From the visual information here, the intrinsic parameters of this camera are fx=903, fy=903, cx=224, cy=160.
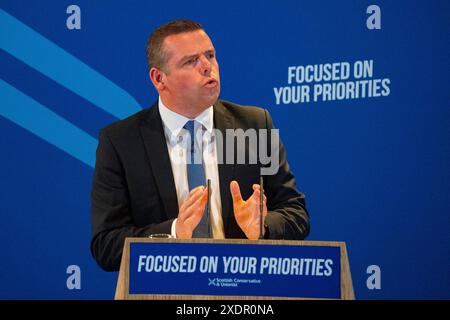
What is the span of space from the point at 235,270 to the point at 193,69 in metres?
1.14

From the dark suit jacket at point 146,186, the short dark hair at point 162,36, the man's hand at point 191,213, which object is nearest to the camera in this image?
the man's hand at point 191,213

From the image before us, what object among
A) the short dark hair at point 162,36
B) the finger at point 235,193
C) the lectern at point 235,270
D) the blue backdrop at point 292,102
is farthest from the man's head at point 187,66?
the lectern at point 235,270

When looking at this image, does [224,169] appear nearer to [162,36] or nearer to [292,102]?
[162,36]

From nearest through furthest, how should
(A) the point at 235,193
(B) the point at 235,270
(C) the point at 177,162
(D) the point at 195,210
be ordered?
(B) the point at 235,270, (D) the point at 195,210, (A) the point at 235,193, (C) the point at 177,162

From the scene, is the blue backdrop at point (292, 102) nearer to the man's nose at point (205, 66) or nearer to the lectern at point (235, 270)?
the man's nose at point (205, 66)

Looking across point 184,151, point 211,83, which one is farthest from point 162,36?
point 184,151

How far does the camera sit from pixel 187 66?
347 centimetres

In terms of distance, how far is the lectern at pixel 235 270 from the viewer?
2.54 m

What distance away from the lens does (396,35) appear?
4.24 metres

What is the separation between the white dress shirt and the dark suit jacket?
27 millimetres

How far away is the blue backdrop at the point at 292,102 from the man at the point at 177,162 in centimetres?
68

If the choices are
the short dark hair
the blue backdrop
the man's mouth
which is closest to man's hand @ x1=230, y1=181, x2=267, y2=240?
the man's mouth
